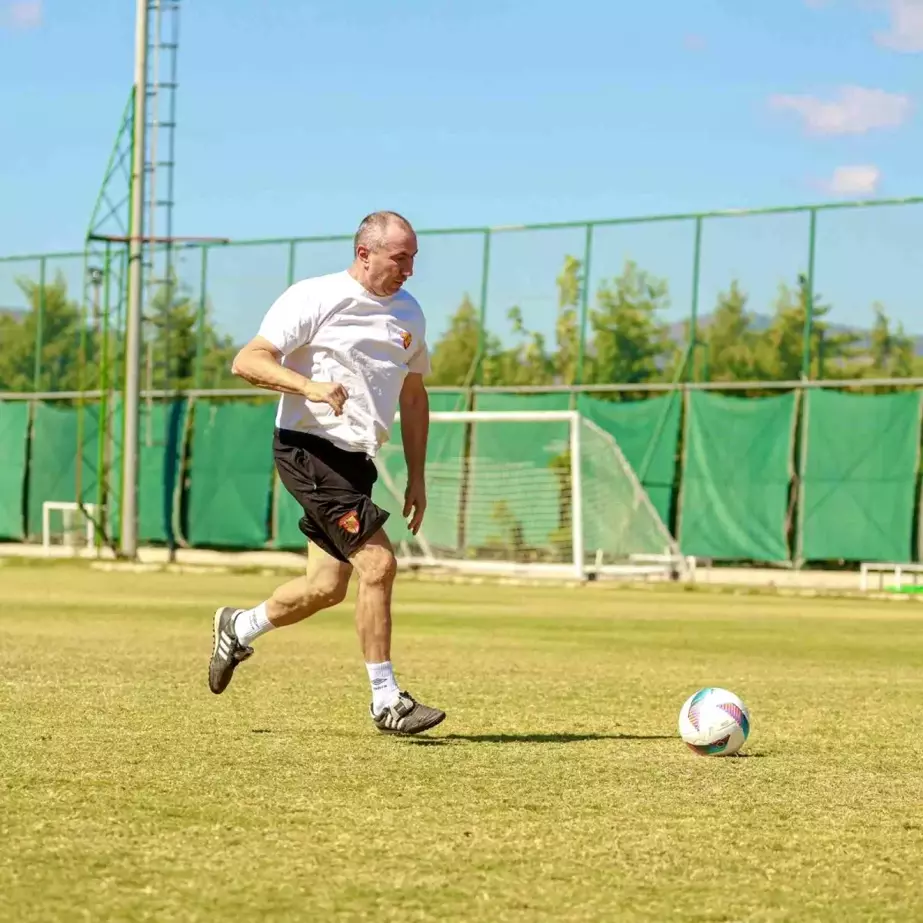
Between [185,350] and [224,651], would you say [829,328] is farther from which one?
[224,651]

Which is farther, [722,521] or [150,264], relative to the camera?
[150,264]

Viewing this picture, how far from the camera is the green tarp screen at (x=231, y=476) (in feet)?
109

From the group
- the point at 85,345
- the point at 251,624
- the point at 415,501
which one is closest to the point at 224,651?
the point at 251,624

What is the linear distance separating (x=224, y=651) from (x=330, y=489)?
95 cm

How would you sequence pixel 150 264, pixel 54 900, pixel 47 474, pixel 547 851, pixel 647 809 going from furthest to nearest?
pixel 47 474, pixel 150 264, pixel 647 809, pixel 547 851, pixel 54 900

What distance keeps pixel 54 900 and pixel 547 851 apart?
135 centimetres

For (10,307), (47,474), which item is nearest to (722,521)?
(47,474)

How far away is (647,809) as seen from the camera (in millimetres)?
5781

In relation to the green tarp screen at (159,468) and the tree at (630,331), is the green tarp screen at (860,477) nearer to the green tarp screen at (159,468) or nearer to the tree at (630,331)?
the tree at (630,331)

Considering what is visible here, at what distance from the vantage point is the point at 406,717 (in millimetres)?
7406

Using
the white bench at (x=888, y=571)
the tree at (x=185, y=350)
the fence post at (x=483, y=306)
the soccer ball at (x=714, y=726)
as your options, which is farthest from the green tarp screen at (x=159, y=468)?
the soccer ball at (x=714, y=726)

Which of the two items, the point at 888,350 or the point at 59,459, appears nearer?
the point at 888,350

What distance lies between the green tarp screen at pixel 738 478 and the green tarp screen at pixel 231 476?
7856mm

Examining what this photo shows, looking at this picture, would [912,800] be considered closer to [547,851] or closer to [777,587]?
[547,851]
